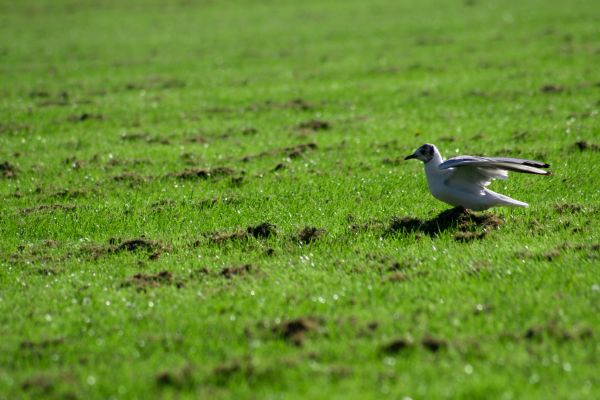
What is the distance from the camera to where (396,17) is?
135 ft

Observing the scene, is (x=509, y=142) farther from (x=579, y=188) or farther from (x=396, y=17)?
(x=396, y=17)

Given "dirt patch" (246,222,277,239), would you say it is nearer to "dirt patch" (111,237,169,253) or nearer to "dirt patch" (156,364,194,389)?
"dirt patch" (111,237,169,253)

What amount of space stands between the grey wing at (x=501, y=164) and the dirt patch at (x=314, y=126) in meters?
7.57

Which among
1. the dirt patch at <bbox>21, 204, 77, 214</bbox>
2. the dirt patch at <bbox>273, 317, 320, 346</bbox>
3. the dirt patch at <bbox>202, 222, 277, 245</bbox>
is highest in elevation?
the dirt patch at <bbox>273, 317, 320, 346</bbox>

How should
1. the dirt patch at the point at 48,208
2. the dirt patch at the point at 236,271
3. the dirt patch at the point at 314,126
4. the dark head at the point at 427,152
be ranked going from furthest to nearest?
the dirt patch at the point at 314,126 → the dirt patch at the point at 48,208 → the dark head at the point at 427,152 → the dirt patch at the point at 236,271

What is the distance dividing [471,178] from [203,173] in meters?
5.34

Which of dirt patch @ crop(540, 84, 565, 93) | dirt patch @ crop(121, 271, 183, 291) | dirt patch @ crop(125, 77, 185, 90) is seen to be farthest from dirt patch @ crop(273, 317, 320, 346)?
dirt patch @ crop(125, 77, 185, 90)

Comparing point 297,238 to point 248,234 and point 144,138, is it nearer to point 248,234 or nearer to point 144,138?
point 248,234

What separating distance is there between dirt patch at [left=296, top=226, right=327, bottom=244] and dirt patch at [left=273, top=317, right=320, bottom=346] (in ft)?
8.89

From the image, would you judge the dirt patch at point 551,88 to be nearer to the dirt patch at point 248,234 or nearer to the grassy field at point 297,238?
the grassy field at point 297,238

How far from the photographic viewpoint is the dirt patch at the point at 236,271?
8.80 meters

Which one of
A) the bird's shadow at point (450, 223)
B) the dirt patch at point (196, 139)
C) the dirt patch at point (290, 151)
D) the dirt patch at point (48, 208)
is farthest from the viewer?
the dirt patch at point (196, 139)

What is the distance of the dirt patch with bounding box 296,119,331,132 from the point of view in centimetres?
1772

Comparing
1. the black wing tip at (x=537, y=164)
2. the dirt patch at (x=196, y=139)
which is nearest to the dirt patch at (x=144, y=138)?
the dirt patch at (x=196, y=139)
